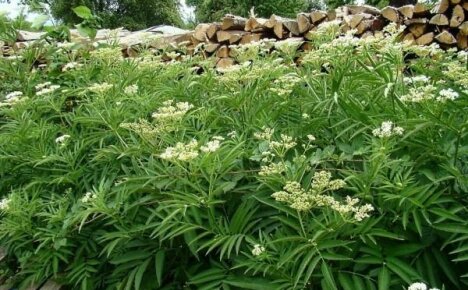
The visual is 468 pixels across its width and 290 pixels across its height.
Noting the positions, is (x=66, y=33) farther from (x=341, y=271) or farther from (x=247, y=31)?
(x=341, y=271)

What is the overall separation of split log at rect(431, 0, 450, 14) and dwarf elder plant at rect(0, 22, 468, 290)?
2.81 m

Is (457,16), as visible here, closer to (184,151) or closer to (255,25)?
(255,25)

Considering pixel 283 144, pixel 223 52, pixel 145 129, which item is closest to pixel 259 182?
pixel 283 144

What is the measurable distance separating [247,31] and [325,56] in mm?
4190

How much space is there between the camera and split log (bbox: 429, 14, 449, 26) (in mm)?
5277

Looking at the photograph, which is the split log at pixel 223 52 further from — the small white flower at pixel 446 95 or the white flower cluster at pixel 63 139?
the small white flower at pixel 446 95

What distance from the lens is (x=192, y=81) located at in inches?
118

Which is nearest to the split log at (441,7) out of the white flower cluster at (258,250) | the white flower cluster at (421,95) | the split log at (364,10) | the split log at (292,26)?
the split log at (364,10)

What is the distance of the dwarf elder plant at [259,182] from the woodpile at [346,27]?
6.91 ft

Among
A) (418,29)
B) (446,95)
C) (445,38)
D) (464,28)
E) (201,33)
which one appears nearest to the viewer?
(446,95)

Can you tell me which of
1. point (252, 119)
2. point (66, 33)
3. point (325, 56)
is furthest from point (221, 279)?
point (66, 33)

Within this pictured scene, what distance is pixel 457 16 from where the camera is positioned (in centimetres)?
517

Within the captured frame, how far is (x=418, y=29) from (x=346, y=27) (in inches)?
32.0

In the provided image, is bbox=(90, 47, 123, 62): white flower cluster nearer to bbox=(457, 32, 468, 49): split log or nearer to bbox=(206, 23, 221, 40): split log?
bbox=(206, 23, 221, 40): split log
